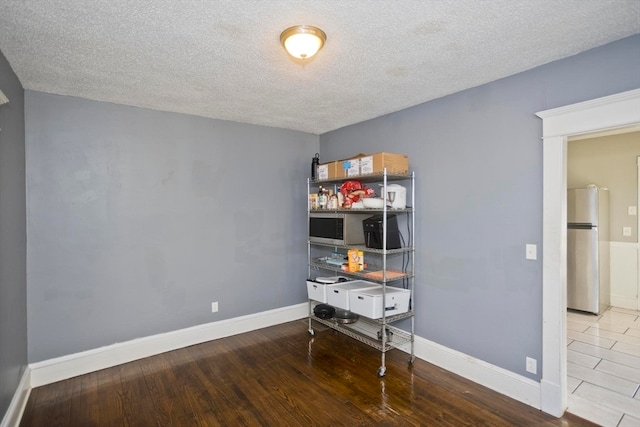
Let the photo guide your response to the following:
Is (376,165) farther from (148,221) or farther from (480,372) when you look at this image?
(148,221)

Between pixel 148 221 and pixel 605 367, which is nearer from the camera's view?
pixel 605 367

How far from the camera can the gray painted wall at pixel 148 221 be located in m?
2.75

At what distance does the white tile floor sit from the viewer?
224 centimetres

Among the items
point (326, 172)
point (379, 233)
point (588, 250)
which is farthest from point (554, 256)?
point (588, 250)

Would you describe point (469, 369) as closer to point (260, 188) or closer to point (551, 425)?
point (551, 425)

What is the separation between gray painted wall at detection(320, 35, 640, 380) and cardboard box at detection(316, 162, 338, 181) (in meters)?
0.75

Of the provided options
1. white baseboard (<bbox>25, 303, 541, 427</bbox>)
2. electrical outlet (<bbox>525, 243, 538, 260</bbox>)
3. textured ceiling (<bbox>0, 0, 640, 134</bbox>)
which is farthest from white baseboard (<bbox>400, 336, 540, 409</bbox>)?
textured ceiling (<bbox>0, 0, 640, 134</bbox>)

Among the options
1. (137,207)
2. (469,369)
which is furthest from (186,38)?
(469,369)

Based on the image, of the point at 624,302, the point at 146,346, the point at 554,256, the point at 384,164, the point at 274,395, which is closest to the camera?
the point at 554,256

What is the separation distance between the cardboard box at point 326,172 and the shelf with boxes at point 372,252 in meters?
0.03

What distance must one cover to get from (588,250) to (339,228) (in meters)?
3.42

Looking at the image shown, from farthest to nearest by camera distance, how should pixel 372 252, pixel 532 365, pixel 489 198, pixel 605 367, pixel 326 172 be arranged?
pixel 326 172 → pixel 372 252 → pixel 605 367 → pixel 489 198 → pixel 532 365

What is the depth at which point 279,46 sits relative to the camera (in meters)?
2.01

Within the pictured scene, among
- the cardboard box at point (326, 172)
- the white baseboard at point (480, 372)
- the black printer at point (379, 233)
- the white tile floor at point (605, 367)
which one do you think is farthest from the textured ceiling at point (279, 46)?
the white tile floor at point (605, 367)
